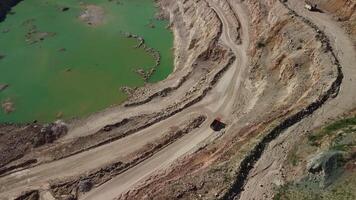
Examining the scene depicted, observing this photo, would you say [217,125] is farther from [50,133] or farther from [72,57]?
[72,57]

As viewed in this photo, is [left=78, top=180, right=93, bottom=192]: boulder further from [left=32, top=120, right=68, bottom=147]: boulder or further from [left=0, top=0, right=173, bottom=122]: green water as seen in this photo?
[left=0, top=0, right=173, bottom=122]: green water

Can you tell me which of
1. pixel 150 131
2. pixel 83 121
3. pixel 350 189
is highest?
pixel 83 121

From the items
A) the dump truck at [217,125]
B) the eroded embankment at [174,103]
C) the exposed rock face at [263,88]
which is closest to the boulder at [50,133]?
the eroded embankment at [174,103]

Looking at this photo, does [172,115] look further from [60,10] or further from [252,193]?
[60,10]

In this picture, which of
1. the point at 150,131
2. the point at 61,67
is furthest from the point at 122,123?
the point at 61,67

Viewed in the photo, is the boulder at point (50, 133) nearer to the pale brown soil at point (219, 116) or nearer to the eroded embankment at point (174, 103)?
the pale brown soil at point (219, 116)
